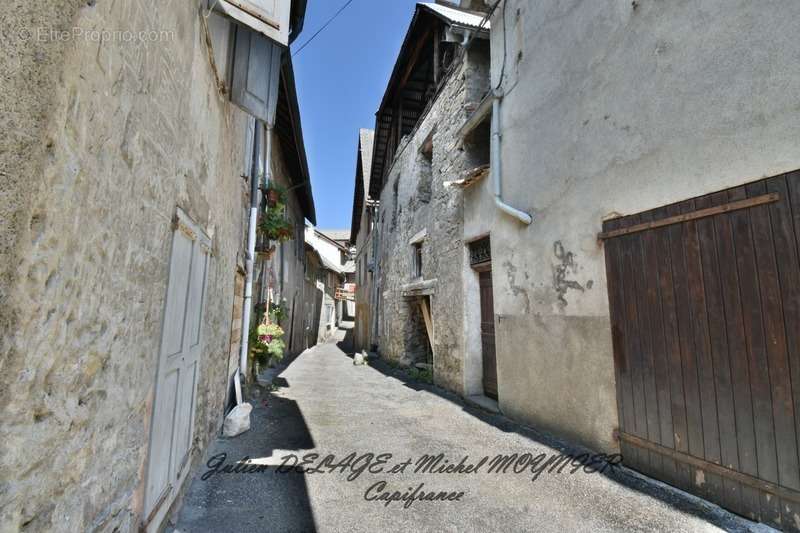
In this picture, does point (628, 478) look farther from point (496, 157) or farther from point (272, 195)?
point (272, 195)

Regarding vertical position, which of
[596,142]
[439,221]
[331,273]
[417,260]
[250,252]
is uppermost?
[331,273]

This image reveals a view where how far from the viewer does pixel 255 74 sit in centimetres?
353

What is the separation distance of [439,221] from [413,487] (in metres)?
5.00

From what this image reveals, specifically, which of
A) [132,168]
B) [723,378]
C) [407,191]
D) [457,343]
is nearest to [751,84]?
[723,378]

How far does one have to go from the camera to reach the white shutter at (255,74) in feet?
11.0

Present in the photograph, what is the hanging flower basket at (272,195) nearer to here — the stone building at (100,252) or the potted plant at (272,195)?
the potted plant at (272,195)

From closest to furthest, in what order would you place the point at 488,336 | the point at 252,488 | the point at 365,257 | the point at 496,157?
1. the point at 252,488
2. the point at 496,157
3. the point at 488,336
4. the point at 365,257

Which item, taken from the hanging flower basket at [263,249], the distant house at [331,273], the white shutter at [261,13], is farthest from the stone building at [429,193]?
the distant house at [331,273]

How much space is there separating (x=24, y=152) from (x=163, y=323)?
132 centimetres

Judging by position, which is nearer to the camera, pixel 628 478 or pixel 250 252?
pixel 628 478

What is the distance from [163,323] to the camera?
6.83ft

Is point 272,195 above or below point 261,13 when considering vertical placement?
above

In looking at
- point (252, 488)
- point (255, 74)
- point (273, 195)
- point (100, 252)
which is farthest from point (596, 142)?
point (273, 195)

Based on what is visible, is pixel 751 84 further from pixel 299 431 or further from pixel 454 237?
pixel 299 431
